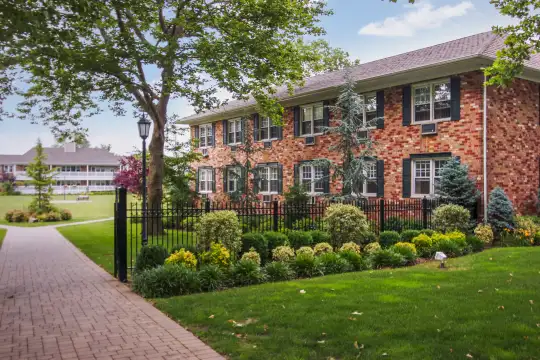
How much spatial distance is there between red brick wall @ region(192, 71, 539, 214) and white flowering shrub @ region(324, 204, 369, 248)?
589 cm

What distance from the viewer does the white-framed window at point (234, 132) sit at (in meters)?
27.8

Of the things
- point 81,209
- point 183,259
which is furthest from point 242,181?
point 81,209

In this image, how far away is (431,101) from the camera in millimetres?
17219

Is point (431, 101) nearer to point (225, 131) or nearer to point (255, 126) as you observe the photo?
point (255, 126)

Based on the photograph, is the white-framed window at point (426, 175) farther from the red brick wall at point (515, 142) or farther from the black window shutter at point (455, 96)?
the red brick wall at point (515, 142)

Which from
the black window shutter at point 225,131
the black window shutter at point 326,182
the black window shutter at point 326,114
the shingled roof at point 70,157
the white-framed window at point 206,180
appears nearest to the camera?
the black window shutter at point 326,182

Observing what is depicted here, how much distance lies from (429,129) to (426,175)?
1.72 meters

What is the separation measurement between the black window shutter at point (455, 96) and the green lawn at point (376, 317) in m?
8.30

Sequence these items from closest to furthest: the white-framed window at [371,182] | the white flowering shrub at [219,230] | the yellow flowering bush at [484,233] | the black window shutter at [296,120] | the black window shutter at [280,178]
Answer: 1. the white flowering shrub at [219,230]
2. the yellow flowering bush at [484,233]
3. the white-framed window at [371,182]
4. the black window shutter at [296,120]
5. the black window shutter at [280,178]

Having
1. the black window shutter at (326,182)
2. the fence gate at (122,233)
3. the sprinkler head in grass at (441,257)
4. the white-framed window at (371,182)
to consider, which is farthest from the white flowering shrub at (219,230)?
the black window shutter at (326,182)

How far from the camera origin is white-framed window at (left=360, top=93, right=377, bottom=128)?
1899 centimetres

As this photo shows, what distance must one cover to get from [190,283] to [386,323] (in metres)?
3.81

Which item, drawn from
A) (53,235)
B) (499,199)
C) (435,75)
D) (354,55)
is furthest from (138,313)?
(354,55)

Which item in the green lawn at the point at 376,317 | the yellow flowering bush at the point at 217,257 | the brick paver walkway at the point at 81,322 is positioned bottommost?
the brick paver walkway at the point at 81,322
